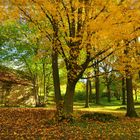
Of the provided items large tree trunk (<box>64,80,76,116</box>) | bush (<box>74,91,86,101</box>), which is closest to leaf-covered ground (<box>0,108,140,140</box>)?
large tree trunk (<box>64,80,76,116</box>)

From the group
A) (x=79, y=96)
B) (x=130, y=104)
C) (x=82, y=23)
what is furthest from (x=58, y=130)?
(x=79, y=96)

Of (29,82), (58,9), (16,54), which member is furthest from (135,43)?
(29,82)

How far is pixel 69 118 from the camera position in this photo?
1393 cm

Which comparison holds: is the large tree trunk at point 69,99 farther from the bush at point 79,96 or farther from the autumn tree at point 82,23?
the bush at point 79,96

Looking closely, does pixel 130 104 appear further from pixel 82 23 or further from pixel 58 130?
pixel 58 130

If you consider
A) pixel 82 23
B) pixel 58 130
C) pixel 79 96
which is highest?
pixel 82 23

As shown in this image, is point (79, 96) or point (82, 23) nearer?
point (82, 23)

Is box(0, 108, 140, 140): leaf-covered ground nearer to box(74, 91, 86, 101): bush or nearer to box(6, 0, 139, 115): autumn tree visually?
box(6, 0, 139, 115): autumn tree

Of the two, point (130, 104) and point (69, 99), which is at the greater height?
point (69, 99)

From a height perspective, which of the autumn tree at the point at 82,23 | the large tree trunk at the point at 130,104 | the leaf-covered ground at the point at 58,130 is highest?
the autumn tree at the point at 82,23

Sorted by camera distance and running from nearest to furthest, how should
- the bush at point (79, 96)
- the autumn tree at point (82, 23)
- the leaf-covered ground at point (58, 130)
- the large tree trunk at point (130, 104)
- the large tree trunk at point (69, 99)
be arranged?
1. the leaf-covered ground at point (58, 130)
2. the autumn tree at point (82, 23)
3. the large tree trunk at point (69, 99)
4. the large tree trunk at point (130, 104)
5. the bush at point (79, 96)

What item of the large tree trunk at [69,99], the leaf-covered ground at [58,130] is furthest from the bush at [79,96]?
the leaf-covered ground at [58,130]

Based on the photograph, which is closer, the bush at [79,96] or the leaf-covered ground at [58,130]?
the leaf-covered ground at [58,130]

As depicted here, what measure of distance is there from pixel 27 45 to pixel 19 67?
5.37 m
